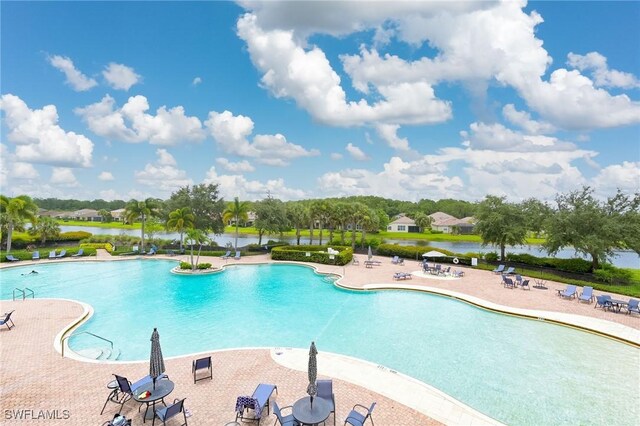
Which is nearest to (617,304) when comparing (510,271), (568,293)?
(568,293)

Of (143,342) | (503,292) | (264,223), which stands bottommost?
(143,342)

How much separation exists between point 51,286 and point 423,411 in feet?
82.4

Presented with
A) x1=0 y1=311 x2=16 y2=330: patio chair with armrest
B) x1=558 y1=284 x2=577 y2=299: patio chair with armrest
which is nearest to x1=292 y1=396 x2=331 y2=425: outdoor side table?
x1=0 y1=311 x2=16 y2=330: patio chair with armrest

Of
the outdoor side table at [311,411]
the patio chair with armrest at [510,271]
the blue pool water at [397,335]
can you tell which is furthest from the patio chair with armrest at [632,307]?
the outdoor side table at [311,411]

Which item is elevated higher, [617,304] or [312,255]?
[312,255]

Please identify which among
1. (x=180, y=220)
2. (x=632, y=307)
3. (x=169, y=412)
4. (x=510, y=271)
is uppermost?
(x=180, y=220)

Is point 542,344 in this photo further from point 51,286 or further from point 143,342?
point 51,286

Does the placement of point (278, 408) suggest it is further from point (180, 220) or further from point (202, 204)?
point (202, 204)

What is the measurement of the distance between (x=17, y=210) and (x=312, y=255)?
2821 centimetres

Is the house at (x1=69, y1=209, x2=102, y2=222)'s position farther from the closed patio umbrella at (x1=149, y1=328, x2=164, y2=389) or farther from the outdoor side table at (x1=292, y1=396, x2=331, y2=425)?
the outdoor side table at (x1=292, y1=396, x2=331, y2=425)

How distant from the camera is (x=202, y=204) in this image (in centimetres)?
4053

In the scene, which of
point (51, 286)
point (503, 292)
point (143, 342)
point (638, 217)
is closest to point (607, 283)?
point (638, 217)

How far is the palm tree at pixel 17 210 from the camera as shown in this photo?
102 ft

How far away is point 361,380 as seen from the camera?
1015 cm
